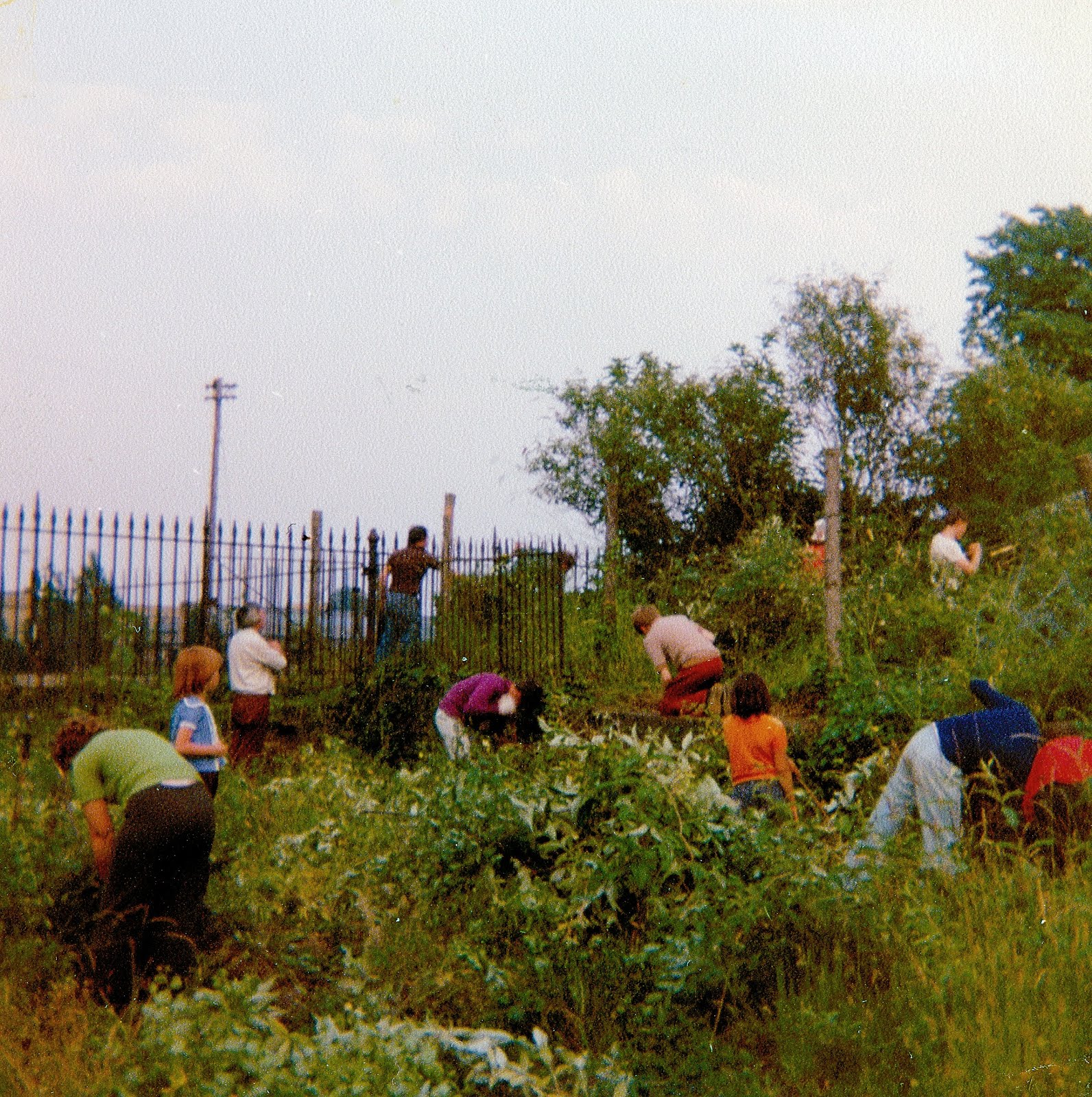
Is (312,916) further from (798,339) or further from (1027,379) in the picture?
(1027,379)

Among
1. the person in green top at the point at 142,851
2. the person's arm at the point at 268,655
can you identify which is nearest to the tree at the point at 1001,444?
the person's arm at the point at 268,655

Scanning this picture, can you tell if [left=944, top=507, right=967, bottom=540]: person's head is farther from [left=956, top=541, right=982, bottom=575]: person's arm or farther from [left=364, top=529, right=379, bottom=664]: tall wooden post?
[left=364, top=529, right=379, bottom=664]: tall wooden post

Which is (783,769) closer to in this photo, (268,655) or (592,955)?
(592,955)

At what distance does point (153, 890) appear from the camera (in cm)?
487

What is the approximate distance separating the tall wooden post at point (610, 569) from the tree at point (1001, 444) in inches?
249

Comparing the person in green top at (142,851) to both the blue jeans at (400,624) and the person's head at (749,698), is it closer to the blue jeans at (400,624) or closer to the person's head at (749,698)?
the person's head at (749,698)

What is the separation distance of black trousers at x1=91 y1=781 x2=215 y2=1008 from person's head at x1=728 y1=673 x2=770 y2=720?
114 inches

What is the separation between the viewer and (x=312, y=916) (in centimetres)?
562

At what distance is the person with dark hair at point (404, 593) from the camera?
11023mm

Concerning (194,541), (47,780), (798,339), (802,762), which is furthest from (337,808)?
(798,339)

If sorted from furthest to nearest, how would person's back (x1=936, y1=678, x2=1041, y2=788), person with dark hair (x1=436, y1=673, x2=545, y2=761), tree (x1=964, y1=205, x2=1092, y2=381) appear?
tree (x1=964, y1=205, x2=1092, y2=381) < person with dark hair (x1=436, y1=673, x2=545, y2=761) < person's back (x1=936, y1=678, x2=1041, y2=788)

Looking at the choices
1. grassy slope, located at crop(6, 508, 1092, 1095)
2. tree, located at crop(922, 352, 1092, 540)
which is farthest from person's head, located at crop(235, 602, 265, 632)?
tree, located at crop(922, 352, 1092, 540)

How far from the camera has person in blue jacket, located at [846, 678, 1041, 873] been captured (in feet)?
17.4

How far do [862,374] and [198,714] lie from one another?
42.4ft
